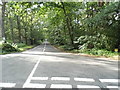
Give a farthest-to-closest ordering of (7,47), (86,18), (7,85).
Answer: (7,47), (86,18), (7,85)

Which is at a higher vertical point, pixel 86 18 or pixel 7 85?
pixel 86 18

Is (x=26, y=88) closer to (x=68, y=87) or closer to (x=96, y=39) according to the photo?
(x=68, y=87)

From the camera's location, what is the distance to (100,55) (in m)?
14.2

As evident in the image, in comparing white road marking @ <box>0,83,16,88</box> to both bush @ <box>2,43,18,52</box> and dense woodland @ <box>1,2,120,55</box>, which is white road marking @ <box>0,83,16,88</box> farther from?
bush @ <box>2,43,18,52</box>

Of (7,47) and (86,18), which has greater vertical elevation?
(86,18)

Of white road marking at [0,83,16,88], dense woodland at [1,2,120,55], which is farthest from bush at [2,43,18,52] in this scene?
white road marking at [0,83,16,88]

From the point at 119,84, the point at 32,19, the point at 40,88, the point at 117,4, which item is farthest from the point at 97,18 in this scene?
the point at 32,19

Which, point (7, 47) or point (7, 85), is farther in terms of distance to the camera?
point (7, 47)

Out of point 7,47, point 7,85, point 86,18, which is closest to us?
point 7,85

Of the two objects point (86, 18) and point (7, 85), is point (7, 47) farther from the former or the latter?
point (7, 85)

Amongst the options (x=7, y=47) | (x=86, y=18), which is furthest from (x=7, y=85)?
(x=7, y=47)

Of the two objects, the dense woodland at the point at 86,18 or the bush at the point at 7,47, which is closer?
the dense woodland at the point at 86,18

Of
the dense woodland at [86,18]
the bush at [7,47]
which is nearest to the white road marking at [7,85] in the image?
the dense woodland at [86,18]

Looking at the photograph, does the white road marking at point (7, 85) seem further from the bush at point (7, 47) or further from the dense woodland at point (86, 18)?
the bush at point (7, 47)
